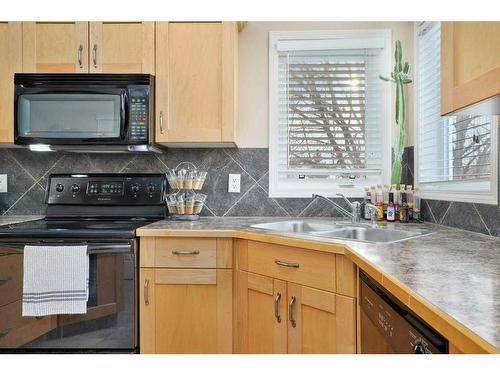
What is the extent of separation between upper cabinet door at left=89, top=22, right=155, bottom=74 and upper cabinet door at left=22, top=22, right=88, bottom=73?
0.06m

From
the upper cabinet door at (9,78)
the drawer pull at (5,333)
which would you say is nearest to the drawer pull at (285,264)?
the drawer pull at (5,333)

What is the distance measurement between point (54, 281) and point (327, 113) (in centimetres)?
188

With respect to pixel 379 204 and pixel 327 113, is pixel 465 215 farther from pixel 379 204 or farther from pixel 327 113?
pixel 327 113

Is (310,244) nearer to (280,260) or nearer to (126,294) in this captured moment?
(280,260)

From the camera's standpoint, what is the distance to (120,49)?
209 cm

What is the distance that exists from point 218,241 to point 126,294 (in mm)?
510

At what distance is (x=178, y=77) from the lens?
2088 mm

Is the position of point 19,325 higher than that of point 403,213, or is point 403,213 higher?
point 403,213

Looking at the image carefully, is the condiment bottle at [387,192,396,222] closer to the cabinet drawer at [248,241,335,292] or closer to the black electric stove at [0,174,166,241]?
the cabinet drawer at [248,241,335,292]

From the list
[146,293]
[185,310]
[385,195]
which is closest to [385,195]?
[385,195]

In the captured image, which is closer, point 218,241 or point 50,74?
point 218,241

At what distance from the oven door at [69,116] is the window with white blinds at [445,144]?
1752 millimetres

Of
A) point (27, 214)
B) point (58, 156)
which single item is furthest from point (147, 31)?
point (27, 214)

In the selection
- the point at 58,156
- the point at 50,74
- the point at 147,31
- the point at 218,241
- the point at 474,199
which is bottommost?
the point at 218,241
